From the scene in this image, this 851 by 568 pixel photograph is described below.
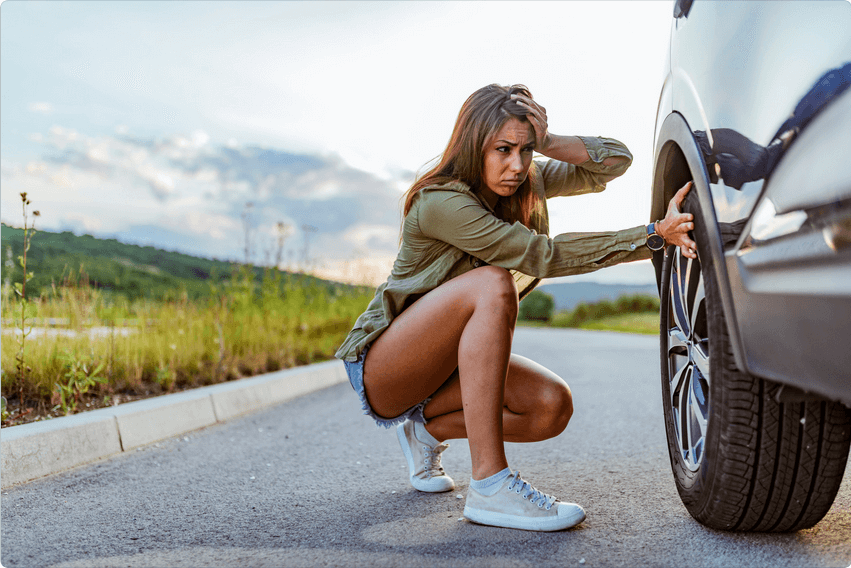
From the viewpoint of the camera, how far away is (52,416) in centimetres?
382

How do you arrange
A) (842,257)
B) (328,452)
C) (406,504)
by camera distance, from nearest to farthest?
(842,257) → (406,504) → (328,452)

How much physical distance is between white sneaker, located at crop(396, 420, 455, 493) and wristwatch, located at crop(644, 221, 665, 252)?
1235 millimetres

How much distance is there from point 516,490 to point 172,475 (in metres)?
1.72

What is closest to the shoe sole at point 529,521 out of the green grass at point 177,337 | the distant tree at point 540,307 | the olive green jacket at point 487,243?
the olive green jacket at point 487,243

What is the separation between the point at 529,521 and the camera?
2.29 meters

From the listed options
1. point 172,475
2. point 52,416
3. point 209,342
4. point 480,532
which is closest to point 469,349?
point 480,532

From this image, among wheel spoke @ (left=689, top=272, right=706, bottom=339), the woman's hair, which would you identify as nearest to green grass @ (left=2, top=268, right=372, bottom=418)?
the woman's hair

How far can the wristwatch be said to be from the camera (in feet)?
7.56

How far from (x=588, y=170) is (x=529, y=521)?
4.99 feet

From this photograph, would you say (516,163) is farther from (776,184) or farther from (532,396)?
(776,184)

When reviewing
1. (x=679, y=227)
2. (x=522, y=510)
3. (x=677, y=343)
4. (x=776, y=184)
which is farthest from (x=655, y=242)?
(x=522, y=510)

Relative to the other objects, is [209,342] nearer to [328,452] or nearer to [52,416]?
[52,416]

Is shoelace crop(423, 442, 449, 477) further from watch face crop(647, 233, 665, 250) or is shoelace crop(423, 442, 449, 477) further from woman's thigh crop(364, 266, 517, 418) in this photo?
watch face crop(647, 233, 665, 250)

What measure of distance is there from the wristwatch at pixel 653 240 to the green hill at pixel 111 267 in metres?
3.50
